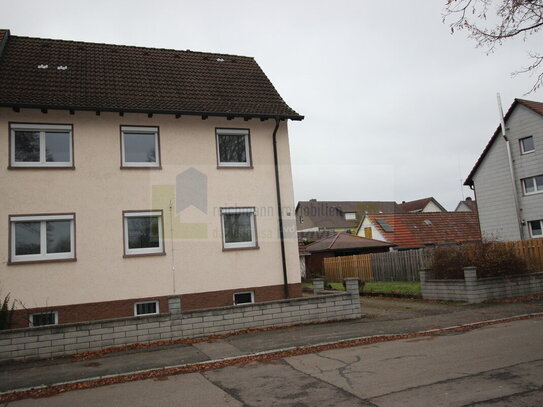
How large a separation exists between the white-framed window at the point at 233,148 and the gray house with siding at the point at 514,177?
18.1 meters

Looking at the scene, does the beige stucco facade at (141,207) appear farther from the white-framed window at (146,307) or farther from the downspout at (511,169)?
the downspout at (511,169)

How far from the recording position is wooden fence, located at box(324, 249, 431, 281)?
22828 millimetres

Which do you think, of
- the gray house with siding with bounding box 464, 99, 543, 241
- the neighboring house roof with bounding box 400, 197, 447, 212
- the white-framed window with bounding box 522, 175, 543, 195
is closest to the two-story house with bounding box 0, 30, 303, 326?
the gray house with siding with bounding box 464, 99, 543, 241

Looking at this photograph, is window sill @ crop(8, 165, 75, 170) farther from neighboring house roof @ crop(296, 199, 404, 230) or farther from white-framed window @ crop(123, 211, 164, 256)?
neighboring house roof @ crop(296, 199, 404, 230)

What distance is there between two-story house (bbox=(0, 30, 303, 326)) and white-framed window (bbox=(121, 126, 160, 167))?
0.03 meters

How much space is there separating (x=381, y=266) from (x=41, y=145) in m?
18.3

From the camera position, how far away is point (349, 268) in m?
28.2

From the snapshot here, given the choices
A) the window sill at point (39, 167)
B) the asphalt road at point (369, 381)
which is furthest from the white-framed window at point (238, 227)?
the asphalt road at point (369, 381)

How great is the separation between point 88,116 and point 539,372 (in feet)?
40.7

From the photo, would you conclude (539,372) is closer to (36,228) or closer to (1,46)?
(36,228)

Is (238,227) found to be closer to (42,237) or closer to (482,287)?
(42,237)

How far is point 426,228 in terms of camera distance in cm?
3559

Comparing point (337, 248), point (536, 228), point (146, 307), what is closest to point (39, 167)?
point (146, 307)

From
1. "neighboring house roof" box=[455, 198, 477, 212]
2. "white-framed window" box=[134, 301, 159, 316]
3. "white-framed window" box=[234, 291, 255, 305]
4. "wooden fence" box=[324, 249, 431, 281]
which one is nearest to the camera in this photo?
"white-framed window" box=[134, 301, 159, 316]
